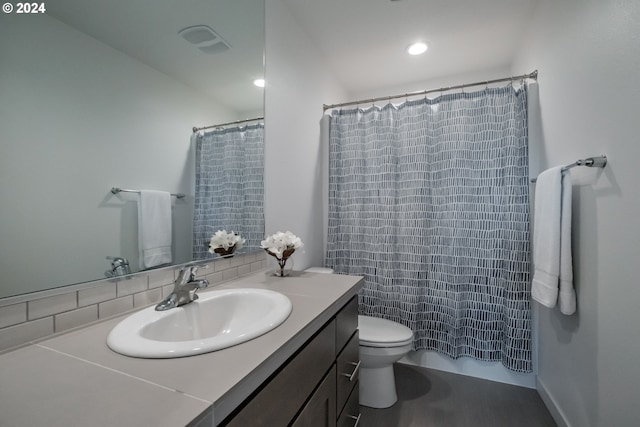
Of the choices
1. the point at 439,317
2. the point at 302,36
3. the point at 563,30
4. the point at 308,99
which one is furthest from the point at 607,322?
the point at 302,36

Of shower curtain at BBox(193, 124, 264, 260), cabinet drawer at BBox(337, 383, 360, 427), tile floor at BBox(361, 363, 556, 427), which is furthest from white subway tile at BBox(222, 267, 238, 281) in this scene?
tile floor at BBox(361, 363, 556, 427)

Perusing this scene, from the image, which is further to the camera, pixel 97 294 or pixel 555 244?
pixel 555 244

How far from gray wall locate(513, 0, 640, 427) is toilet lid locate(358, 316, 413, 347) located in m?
0.76

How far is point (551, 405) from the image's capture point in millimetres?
1521

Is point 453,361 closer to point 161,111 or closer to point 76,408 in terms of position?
point 76,408

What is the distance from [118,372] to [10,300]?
35 cm

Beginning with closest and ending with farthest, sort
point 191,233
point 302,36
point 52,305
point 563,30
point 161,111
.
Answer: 1. point 52,305
2. point 161,111
3. point 191,233
4. point 563,30
5. point 302,36

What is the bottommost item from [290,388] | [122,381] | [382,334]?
[382,334]

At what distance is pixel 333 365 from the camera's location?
1.00 metres

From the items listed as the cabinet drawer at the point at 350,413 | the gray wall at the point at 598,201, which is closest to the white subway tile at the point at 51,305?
the cabinet drawer at the point at 350,413

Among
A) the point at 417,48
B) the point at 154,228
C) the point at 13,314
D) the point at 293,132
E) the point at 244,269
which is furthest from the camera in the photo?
the point at 417,48

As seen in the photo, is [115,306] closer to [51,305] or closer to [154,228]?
[51,305]

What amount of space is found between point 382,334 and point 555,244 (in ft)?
3.25

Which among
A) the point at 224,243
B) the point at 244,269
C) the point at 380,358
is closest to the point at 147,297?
the point at 224,243
